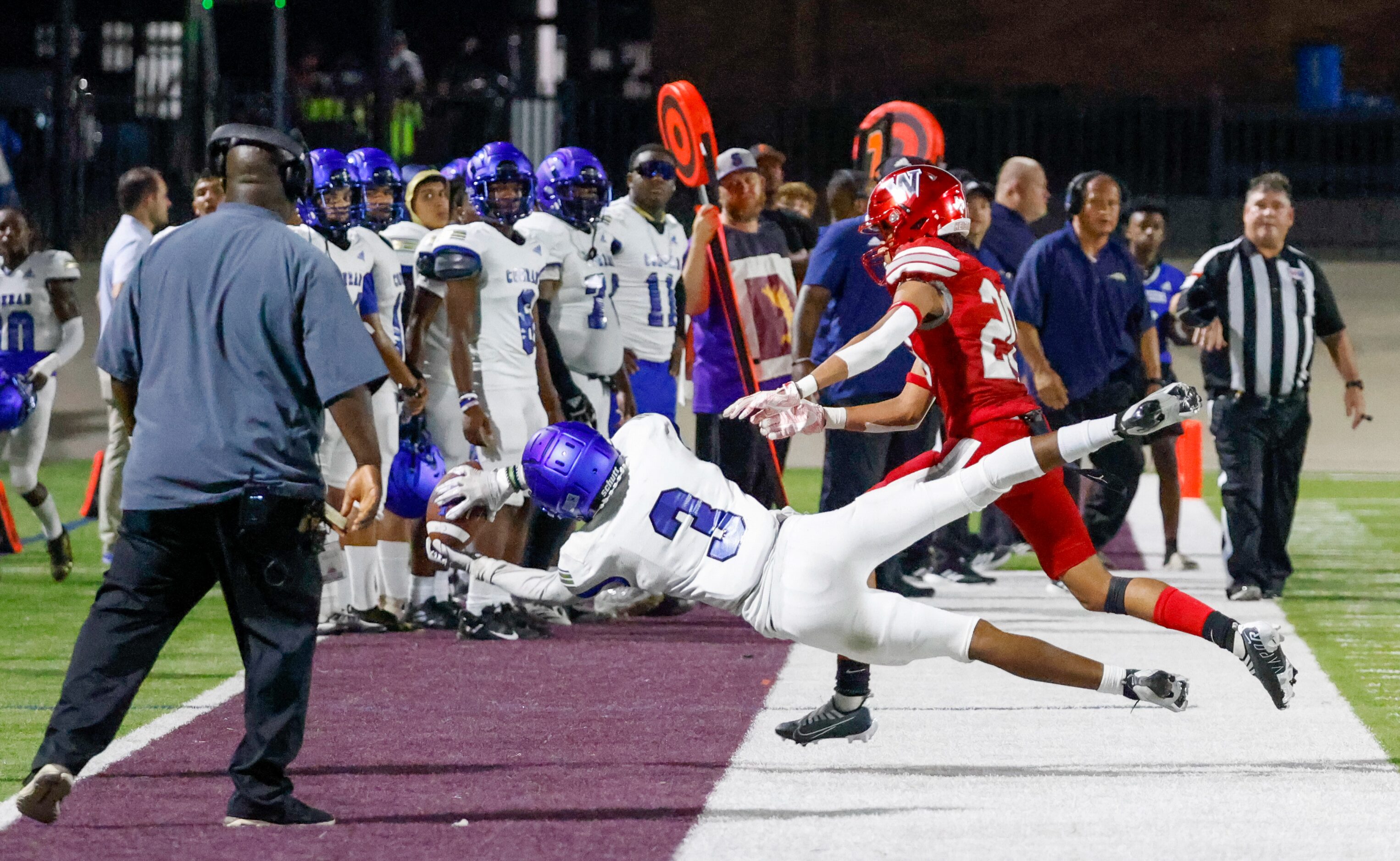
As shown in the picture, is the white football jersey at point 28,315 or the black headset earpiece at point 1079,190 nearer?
the black headset earpiece at point 1079,190

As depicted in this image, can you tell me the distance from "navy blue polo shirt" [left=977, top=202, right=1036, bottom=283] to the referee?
1079 millimetres

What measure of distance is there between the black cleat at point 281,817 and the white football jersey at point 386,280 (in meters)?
3.80

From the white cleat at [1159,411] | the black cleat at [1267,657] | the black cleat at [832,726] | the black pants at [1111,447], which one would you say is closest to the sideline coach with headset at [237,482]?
the black cleat at [832,726]

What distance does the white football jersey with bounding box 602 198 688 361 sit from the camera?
9.45 m

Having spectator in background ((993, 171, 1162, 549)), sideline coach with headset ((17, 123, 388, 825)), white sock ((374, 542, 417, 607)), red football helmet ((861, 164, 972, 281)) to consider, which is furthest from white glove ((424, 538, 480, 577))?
spectator in background ((993, 171, 1162, 549))

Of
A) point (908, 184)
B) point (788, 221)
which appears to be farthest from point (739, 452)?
point (908, 184)

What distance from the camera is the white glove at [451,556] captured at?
545 cm

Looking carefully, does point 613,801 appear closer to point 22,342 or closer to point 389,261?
point 389,261

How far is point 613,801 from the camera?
217 inches

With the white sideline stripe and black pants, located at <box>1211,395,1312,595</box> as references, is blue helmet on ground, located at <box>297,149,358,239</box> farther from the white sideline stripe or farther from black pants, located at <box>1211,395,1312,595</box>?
black pants, located at <box>1211,395,1312,595</box>

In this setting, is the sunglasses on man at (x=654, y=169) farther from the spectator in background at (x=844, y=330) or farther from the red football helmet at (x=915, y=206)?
the red football helmet at (x=915, y=206)

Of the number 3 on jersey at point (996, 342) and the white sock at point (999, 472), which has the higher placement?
the number 3 on jersey at point (996, 342)

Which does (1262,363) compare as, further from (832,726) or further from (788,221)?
(832,726)

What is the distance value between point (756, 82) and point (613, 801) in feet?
68.1
